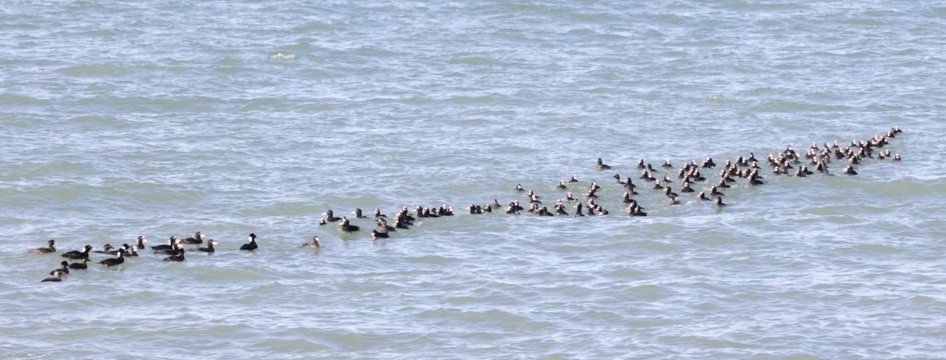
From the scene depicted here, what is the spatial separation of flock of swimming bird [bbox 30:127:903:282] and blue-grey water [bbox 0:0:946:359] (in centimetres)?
26

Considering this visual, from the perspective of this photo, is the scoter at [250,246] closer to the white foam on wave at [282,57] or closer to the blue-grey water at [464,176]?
the blue-grey water at [464,176]

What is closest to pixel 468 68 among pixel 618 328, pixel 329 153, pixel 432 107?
pixel 432 107

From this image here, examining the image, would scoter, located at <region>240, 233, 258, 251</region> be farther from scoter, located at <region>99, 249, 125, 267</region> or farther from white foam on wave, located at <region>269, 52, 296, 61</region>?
white foam on wave, located at <region>269, 52, 296, 61</region>

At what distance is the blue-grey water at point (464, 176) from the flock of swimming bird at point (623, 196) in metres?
0.26

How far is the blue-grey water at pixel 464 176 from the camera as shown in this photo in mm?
27781

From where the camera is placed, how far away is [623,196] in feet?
120

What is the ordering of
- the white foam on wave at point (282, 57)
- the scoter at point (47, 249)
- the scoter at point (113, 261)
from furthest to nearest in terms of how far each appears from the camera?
the white foam on wave at point (282, 57) → the scoter at point (47, 249) → the scoter at point (113, 261)

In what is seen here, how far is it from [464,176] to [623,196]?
157 inches

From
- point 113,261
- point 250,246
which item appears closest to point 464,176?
point 250,246

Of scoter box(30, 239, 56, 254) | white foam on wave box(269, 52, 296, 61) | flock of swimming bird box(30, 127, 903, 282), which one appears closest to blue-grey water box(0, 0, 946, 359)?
white foam on wave box(269, 52, 296, 61)

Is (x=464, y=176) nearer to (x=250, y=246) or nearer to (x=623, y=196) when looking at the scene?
(x=623, y=196)

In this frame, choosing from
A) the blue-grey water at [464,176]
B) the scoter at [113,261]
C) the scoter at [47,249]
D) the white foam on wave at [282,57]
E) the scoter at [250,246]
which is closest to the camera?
the blue-grey water at [464,176]

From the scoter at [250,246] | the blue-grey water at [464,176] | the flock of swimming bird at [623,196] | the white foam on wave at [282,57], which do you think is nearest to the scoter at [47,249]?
the flock of swimming bird at [623,196]

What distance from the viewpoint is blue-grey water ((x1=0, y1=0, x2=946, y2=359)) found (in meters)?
27.8
